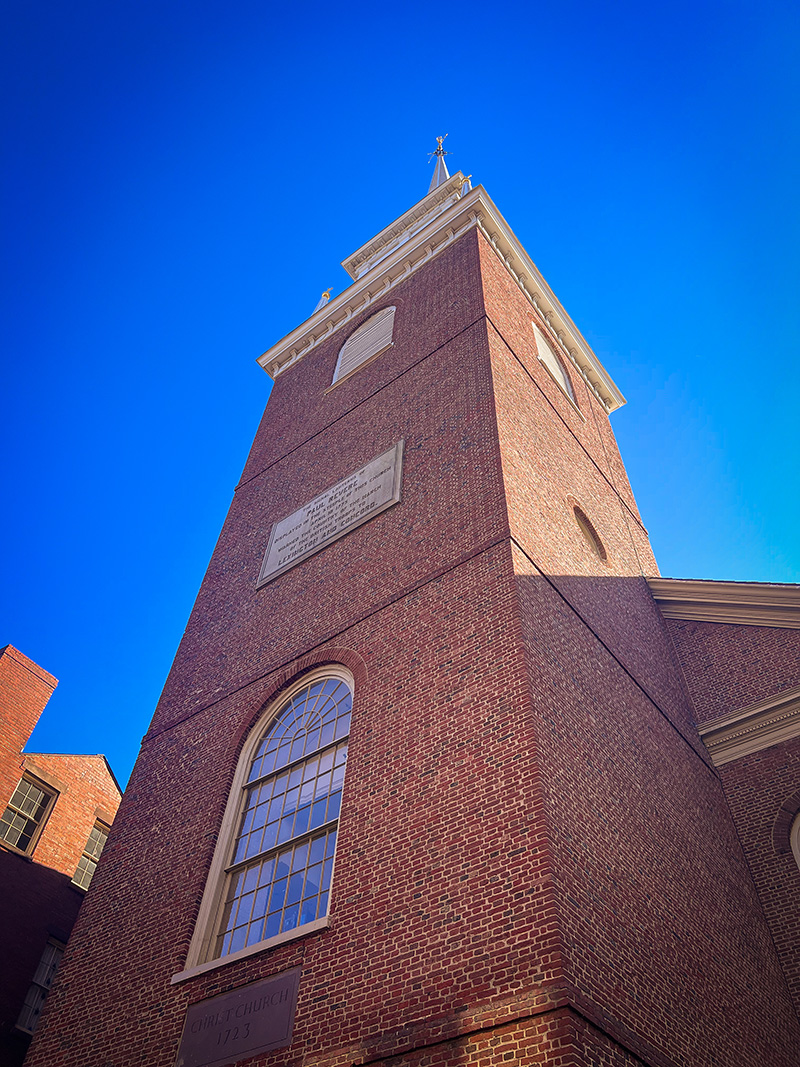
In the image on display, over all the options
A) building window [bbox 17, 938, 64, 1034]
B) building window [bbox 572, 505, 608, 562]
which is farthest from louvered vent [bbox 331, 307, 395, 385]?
building window [bbox 17, 938, 64, 1034]

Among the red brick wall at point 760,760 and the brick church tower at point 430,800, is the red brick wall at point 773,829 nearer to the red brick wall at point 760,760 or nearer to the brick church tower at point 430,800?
the red brick wall at point 760,760

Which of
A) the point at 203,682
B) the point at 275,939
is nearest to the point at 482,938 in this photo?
the point at 275,939

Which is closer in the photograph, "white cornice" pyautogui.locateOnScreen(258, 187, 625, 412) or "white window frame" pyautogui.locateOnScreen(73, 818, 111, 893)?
→ "white window frame" pyautogui.locateOnScreen(73, 818, 111, 893)

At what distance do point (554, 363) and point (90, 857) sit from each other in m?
15.7

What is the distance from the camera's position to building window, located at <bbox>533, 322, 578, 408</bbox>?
19.6 metres

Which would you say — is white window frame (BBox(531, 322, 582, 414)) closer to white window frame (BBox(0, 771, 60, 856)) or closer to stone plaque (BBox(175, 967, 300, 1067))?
stone plaque (BBox(175, 967, 300, 1067))

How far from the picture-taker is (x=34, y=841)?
1770 cm

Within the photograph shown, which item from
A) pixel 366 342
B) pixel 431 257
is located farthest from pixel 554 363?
pixel 366 342

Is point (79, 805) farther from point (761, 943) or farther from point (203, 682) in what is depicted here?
point (761, 943)

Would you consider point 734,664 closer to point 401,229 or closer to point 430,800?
point 430,800

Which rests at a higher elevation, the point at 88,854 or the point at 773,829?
the point at 88,854

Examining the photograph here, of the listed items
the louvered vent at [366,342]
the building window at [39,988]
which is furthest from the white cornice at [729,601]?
the building window at [39,988]

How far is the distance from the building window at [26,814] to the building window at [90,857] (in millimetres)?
1298

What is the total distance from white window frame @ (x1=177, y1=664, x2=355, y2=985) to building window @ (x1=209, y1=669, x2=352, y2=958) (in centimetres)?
3
